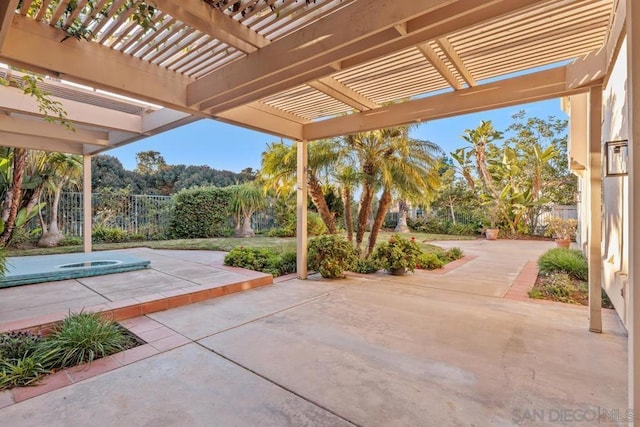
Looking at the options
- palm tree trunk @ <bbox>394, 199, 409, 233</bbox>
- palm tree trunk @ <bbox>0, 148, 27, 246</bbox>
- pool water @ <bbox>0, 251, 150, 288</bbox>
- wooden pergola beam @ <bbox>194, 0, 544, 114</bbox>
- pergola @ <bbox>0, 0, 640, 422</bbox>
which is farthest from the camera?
palm tree trunk @ <bbox>394, 199, 409, 233</bbox>

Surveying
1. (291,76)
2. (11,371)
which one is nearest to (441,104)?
(291,76)

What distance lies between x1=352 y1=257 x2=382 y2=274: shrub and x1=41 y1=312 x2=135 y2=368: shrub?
492cm

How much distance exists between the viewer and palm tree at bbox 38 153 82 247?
31.4 ft

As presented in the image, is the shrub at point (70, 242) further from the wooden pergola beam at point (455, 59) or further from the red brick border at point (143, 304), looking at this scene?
the wooden pergola beam at point (455, 59)

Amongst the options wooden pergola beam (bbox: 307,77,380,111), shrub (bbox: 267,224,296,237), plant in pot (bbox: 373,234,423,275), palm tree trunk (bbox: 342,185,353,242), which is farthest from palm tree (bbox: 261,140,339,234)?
shrub (bbox: 267,224,296,237)

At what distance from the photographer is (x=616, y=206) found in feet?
14.8

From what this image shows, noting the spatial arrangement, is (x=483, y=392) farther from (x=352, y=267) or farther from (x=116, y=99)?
(x=116, y=99)

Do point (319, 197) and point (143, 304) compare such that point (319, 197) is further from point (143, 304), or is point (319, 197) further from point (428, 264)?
point (143, 304)

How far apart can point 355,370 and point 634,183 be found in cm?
244

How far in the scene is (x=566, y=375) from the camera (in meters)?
2.82

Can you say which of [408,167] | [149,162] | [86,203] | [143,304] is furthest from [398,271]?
[149,162]

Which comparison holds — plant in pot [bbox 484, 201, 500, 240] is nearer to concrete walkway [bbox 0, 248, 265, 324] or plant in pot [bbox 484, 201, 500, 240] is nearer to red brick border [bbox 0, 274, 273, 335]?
concrete walkway [bbox 0, 248, 265, 324]

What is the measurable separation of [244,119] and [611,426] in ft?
18.2

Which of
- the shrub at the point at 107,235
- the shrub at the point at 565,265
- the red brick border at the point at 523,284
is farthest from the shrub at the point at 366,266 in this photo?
the shrub at the point at 107,235
